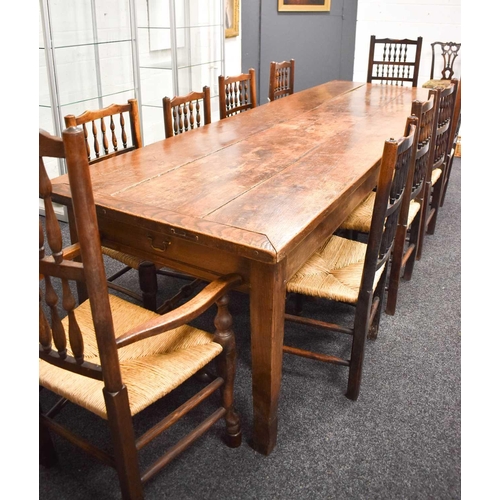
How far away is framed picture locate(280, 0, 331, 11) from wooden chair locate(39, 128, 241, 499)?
4.54 metres

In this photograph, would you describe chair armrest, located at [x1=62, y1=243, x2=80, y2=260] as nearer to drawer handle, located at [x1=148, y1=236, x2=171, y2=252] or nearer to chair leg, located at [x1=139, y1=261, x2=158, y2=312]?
drawer handle, located at [x1=148, y1=236, x2=171, y2=252]

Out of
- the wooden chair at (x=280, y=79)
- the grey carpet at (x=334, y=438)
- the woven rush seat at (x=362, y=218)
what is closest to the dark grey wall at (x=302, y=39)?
the wooden chair at (x=280, y=79)

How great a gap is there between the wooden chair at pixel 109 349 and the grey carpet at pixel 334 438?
115 millimetres

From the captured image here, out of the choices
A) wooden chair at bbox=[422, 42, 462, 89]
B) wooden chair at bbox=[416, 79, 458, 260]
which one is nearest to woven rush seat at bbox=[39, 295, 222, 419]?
wooden chair at bbox=[416, 79, 458, 260]

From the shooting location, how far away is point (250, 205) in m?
1.56

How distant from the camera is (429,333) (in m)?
2.25

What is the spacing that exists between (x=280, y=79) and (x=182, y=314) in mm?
2727

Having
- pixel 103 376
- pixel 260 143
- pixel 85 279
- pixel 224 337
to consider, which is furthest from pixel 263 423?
pixel 260 143

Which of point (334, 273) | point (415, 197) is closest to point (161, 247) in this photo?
point (334, 273)

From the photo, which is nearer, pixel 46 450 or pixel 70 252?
pixel 70 252

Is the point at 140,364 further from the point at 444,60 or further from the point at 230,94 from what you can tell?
the point at 444,60

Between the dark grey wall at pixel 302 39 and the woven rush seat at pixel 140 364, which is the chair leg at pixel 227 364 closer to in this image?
the woven rush seat at pixel 140 364

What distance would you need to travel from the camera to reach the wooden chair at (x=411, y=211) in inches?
80.4

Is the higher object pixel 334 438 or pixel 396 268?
pixel 396 268
